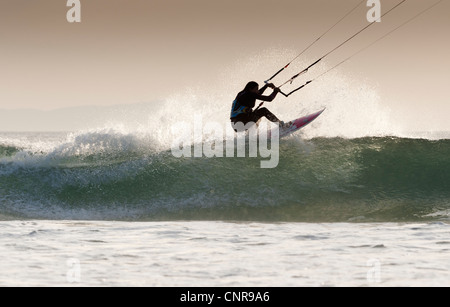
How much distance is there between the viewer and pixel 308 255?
665 centimetres

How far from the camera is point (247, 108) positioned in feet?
38.2

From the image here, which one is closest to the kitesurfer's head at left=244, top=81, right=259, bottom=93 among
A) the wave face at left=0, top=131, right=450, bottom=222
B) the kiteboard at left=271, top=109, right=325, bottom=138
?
the kiteboard at left=271, top=109, right=325, bottom=138

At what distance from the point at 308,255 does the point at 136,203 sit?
5.45 meters

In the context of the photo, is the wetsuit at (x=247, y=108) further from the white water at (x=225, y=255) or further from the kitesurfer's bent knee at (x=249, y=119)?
the white water at (x=225, y=255)

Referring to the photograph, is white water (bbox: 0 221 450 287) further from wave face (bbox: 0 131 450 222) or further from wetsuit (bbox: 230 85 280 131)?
wetsuit (bbox: 230 85 280 131)

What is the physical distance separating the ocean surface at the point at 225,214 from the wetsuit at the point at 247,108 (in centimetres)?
121

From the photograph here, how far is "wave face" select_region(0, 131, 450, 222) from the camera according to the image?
1090cm

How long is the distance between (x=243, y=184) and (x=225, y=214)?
1287 mm

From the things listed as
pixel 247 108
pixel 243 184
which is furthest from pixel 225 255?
pixel 247 108

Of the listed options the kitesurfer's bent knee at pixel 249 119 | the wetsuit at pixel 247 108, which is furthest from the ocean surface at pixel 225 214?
the wetsuit at pixel 247 108

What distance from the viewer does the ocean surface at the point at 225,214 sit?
19.5ft
